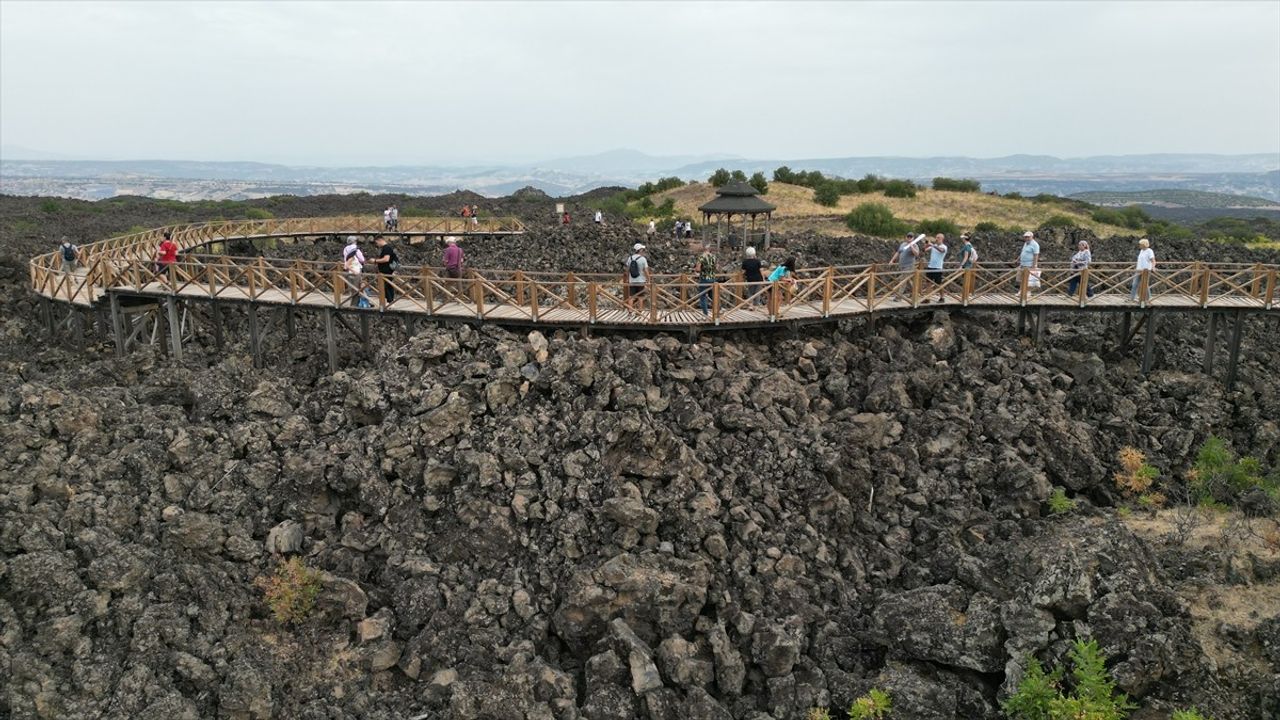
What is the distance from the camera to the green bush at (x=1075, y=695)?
384 inches

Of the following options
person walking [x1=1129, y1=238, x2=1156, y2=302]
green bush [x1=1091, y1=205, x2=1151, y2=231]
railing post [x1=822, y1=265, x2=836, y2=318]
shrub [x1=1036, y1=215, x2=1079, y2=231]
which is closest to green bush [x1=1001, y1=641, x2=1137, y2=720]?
railing post [x1=822, y1=265, x2=836, y2=318]

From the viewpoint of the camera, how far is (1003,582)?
1183cm

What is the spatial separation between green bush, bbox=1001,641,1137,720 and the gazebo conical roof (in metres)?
16.7

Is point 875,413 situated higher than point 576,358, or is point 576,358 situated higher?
point 576,358

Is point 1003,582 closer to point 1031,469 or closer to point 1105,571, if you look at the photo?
point 1105,571

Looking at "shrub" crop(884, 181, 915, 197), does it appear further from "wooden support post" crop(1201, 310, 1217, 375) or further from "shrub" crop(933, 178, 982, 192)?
"wooden support post" crop(1201, 310, 1217, 375)

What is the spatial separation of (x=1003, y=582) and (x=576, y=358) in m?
7.66

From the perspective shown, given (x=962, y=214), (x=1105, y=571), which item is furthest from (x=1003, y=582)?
(x=962, y=214)

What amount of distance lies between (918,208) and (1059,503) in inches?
1757

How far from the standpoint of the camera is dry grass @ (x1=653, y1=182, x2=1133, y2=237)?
49562 mm

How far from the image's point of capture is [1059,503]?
13688mm

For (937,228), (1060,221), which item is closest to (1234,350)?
(937,228)

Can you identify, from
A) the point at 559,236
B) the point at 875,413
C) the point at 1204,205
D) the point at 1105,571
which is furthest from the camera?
the point at 1204,205

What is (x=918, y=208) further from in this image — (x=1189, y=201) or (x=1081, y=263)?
(x=1189, y=201)
